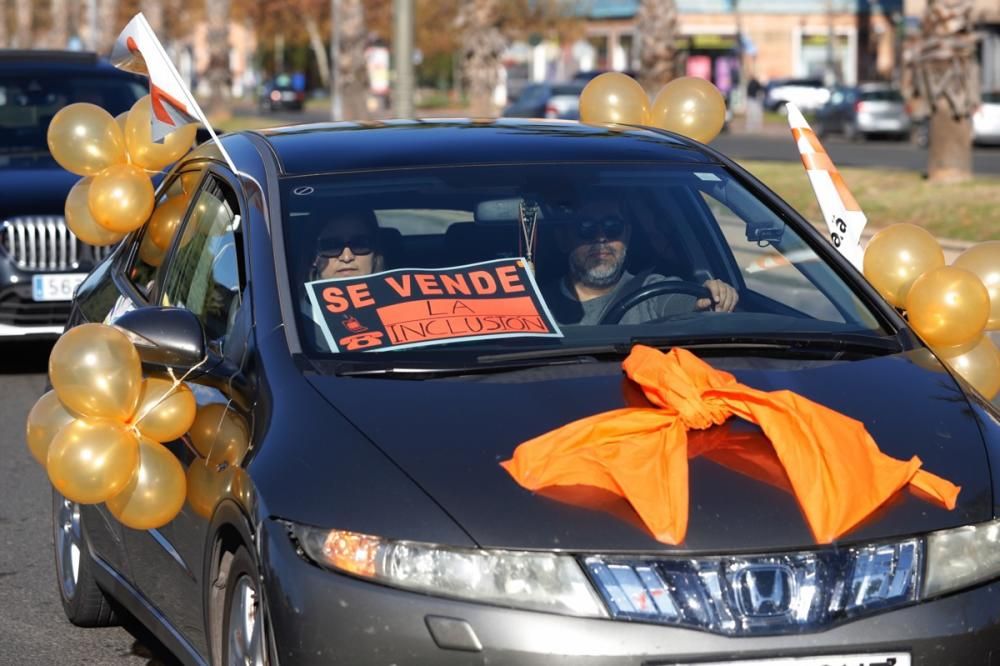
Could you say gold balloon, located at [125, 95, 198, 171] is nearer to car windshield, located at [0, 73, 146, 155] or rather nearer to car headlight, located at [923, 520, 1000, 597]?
car headlight, located at [923, 520, 1000, 597]

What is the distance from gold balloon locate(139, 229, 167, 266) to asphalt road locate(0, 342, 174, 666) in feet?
3.88

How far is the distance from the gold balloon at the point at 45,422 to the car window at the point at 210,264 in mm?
444

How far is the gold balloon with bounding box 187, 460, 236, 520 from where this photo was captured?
13.5ft

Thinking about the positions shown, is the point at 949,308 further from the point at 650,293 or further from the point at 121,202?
the point at 121,202

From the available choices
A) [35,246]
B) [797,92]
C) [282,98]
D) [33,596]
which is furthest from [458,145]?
[282,98]

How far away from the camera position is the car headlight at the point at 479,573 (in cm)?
346

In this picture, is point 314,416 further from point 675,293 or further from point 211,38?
point 211,38

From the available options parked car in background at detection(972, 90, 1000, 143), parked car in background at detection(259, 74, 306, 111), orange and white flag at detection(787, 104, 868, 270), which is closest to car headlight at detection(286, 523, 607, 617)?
orange and white flag at detection(787, 104, 868, 270)

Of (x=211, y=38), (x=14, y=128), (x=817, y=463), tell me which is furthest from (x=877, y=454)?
(x=211, y=38)

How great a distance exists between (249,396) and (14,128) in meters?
9.06

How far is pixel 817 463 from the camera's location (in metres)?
3.73

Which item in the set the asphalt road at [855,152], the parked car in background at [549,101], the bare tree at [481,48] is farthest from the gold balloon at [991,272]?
the parked car in background at [549,101]

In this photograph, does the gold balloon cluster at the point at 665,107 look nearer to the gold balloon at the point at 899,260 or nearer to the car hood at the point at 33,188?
the gold balloon at the point at 899,260

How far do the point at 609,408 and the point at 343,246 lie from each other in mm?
1073
